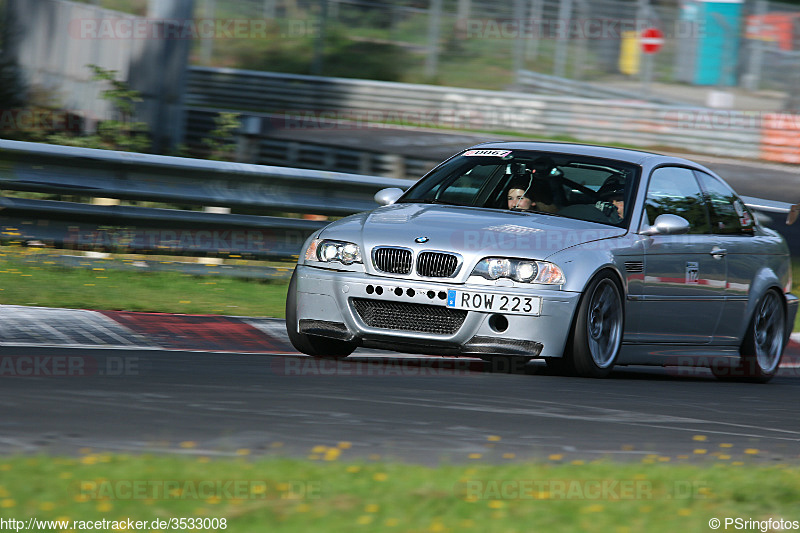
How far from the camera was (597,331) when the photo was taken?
27.0ft

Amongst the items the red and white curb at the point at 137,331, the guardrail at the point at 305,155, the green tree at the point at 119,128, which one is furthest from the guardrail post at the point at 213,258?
the guardrail at the point at 305,155

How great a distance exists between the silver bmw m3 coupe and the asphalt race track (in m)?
0.25

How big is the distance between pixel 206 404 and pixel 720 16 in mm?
22707

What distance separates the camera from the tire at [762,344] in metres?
9.98

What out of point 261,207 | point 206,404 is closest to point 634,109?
point 261,207

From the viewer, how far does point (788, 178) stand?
83.7 ft

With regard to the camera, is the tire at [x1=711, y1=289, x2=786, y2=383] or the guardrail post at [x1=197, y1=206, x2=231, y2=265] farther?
the guardrail post at [x1=197, y1=206, x2=231, y2=265]

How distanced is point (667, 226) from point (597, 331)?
3.13 feet

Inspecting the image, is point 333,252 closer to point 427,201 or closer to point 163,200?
point 427,201

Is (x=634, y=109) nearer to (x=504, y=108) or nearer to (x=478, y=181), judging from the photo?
(x=504, y=108)

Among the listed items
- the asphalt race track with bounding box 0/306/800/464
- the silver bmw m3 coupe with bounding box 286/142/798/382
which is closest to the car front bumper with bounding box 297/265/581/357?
the silver bmw m3 coupe with bounding box 286/142/798/382

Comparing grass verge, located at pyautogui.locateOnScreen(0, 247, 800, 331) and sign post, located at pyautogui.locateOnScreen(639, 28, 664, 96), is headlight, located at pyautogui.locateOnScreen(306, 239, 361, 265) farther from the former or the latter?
sign post, located at pyautogui.locateOnScreen(639, 28, 664, 96)

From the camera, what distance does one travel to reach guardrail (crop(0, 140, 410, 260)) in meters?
11.1

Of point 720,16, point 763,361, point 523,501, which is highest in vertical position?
point 720,16
